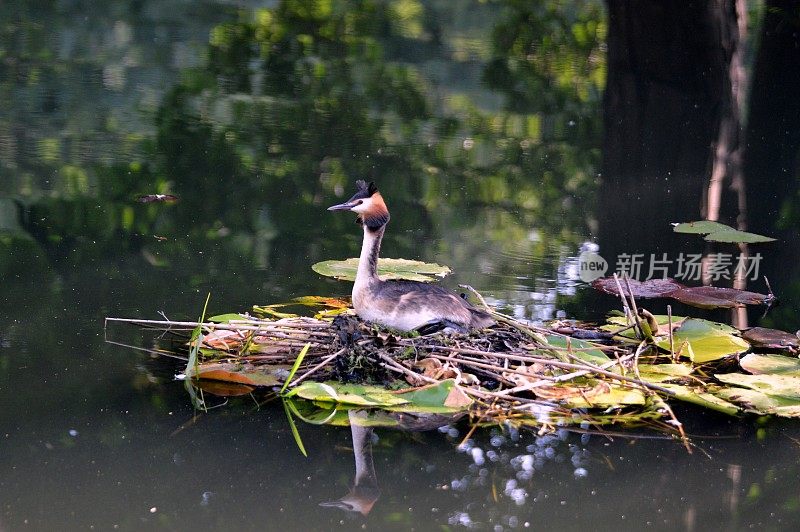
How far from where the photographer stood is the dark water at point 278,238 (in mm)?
3660

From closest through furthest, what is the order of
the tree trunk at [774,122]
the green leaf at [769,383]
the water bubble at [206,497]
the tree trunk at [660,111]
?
1. the water bubble at [206,497]
2. the green leaf at [769,383]
3. the tree trunk at [660,111]
4. the tree trunk at [774,122]

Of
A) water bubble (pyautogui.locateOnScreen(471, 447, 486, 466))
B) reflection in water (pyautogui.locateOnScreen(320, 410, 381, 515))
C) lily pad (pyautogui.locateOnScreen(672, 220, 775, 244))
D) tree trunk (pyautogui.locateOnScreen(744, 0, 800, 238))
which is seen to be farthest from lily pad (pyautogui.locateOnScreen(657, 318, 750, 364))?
tree trunk (pyautogui.locateOnScreen(744, 0, 800, 238))

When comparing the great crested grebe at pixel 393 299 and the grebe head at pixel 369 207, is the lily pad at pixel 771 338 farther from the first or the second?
the grebe head at pixel 369 207

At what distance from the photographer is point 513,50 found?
578 inches

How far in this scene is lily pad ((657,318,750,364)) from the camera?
4922 mm

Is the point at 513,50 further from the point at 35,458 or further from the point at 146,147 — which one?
the point at 35,458

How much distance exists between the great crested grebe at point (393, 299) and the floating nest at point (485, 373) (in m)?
0.07

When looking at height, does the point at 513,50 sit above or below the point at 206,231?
above

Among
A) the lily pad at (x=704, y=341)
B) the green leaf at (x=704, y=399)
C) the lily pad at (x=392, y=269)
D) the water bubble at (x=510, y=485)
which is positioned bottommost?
the water bubble at (x=510, y=485)

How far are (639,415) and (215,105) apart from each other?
7.13 metres

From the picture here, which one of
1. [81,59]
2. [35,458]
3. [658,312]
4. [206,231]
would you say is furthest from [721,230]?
[81,59]

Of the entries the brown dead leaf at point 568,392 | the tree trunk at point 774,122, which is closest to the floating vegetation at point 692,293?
the brown dead leaf at point 568,392

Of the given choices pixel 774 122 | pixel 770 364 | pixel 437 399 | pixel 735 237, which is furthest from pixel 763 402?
pixel 774 122

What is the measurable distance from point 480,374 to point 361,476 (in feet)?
2.92
